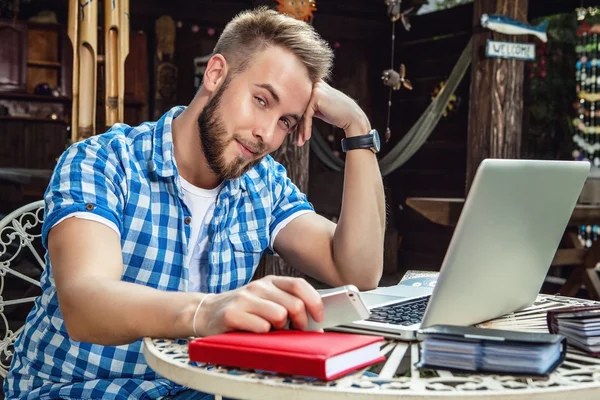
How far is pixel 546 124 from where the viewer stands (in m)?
8.32

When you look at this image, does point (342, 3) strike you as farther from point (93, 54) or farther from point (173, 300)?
point (173, 300)

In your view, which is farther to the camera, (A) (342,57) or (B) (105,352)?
(A) (342,57)

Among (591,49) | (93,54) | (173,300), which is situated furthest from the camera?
(591,49)

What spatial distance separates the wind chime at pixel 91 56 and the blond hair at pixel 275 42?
1601 mm

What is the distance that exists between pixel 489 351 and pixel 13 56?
6730mm

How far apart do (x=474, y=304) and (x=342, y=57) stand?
→ 23.8 ft

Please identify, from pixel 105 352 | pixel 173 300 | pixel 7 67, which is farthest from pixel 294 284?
pixel 7 67

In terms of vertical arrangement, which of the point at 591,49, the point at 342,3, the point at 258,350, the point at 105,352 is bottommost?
the point at 105,352

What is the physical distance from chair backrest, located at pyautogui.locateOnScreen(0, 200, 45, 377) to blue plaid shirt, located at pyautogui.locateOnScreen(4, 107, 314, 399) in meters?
0.43

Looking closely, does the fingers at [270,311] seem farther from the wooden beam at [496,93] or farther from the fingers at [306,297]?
the wooden beam at [496,93]

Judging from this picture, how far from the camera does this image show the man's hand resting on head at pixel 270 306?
99 centimetres

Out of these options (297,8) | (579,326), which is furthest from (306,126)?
(297,8)

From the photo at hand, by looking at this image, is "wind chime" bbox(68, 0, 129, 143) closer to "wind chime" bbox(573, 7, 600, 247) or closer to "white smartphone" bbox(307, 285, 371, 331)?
"white smartphone" bbox(307, 285, 371, 331)

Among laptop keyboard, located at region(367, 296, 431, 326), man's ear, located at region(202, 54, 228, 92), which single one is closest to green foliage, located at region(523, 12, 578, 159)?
man's ear, located at region(202, 54, 228, 92)
